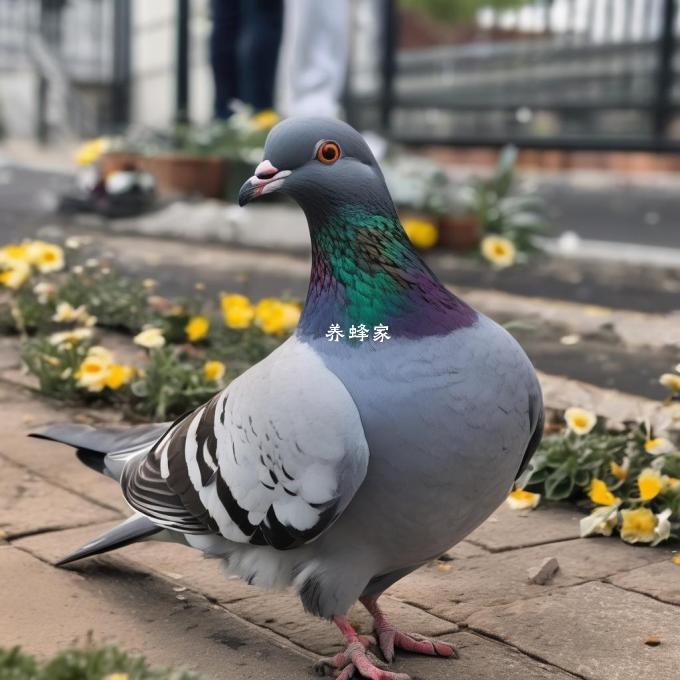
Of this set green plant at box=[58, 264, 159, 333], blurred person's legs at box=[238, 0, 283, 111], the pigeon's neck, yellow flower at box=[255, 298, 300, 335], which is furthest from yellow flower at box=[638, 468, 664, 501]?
blurred person's legs at box=[238, 0, 283, 111]

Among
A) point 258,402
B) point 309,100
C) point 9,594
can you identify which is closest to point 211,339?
point 9,594

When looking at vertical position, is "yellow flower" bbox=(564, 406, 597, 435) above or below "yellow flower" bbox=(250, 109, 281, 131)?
below

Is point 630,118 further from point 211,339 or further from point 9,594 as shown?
point 9,594

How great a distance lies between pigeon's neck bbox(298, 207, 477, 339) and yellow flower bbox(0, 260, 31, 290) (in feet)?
7.94

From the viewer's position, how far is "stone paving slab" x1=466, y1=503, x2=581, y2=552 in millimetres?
2689

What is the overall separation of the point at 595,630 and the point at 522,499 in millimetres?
696

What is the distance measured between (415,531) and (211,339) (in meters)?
2.10

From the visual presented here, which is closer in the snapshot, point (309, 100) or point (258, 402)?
point (258, 402)

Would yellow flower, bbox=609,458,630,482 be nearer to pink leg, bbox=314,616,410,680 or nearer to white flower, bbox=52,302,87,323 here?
pink leg, bbox=314,616,410,680

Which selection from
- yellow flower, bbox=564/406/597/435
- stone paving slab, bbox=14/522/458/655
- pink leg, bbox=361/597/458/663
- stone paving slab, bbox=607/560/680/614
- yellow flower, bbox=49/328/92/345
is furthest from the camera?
yellow flower, bbox=49/328/92/345

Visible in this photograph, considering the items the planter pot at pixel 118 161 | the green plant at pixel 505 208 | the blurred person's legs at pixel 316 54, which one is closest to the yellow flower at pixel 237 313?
the green plant at pixel 505 208

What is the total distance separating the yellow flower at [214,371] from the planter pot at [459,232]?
308cm

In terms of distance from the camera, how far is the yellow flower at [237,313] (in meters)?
3.72

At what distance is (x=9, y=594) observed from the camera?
2.24 meters
